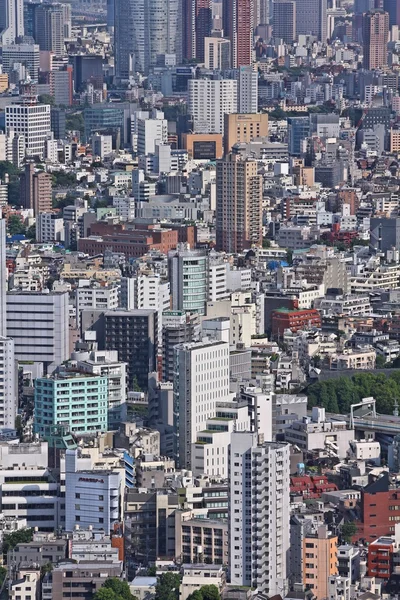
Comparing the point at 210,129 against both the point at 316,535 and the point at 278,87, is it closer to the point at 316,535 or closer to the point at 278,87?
the point at 278,87

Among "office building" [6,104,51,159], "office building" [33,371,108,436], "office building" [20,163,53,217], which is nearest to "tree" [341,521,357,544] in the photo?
"office building" [33,371,108,436]

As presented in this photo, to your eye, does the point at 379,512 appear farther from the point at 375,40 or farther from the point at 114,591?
the point at 375,40

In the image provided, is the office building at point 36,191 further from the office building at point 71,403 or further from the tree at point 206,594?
the tree at point 206,594

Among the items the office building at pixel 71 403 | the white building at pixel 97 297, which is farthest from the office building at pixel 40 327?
the office building at pixel 71 403

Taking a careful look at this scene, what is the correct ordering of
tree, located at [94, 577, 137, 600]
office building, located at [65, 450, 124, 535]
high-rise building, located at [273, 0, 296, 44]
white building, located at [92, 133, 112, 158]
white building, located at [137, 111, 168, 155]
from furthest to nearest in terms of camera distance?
high-rise building, located at [273, 0, 296, 44], white building, located at [92, 133, 112, 158], white building, located at [137, 111, 168, 155], office building, located at [65, 450, 124, 535], tree, located at [94, 577, 137, 600]

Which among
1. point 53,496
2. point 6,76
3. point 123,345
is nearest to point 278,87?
point 6,76

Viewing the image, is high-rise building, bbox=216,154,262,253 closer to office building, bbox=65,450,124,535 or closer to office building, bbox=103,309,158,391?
office building, bbox=103,309,158,391
